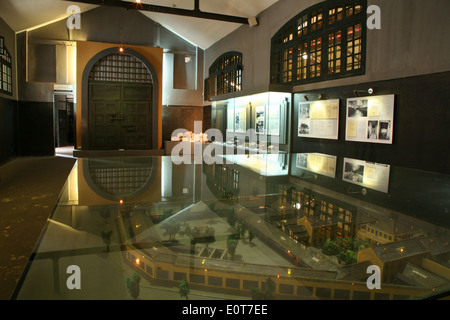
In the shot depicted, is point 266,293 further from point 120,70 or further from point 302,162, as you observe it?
point 120,70

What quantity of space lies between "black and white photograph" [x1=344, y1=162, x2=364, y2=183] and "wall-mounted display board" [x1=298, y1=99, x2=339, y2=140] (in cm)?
242

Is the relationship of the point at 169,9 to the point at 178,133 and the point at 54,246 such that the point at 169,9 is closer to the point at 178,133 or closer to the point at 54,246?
the point at 178,133

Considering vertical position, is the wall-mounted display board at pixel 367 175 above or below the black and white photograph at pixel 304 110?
below

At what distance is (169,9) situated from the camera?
941cm

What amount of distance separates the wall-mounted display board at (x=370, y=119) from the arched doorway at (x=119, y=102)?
28.9 ft

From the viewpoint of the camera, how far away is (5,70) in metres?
10.5

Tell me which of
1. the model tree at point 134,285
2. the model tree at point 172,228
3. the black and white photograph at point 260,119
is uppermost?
the black and white photograph at point 260,119

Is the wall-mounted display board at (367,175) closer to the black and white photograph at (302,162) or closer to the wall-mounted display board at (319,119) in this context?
the black and white photograph at (302,162)

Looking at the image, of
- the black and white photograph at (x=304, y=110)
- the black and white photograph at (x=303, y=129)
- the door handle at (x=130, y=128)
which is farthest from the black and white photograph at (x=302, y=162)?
the door handle at (x=130, y=128)

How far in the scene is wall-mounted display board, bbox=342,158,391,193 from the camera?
301cm

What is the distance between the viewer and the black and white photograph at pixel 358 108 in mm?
5863

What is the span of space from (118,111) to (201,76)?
13.1 ft

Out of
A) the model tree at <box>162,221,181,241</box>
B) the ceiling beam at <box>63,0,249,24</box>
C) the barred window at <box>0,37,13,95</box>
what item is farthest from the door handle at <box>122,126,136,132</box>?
the model tree at <box>162,221,181,241</box>
